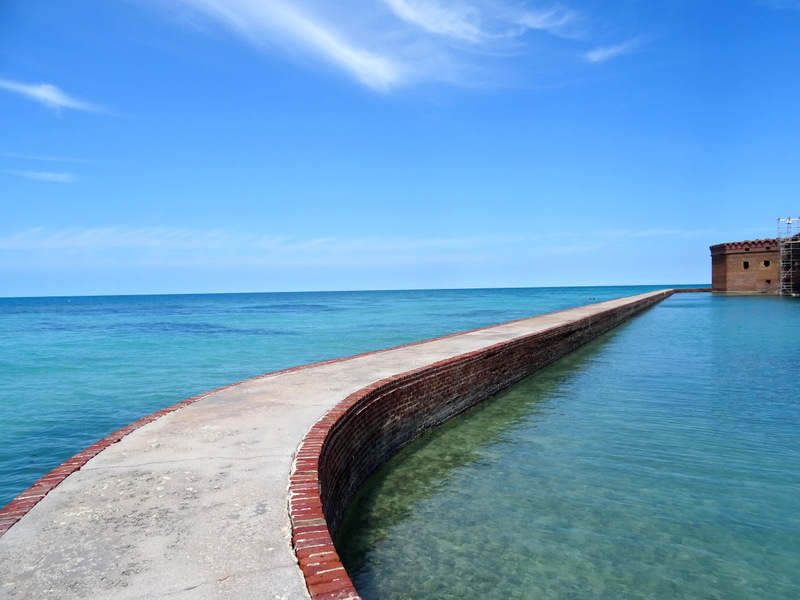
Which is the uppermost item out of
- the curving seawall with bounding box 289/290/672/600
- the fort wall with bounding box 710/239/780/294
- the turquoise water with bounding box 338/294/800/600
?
the fort wall with bounding box 710/239/780/294

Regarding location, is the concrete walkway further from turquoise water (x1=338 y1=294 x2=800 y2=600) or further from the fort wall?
the fort wall

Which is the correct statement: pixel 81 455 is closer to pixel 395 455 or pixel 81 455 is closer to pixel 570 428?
pixel 395 455

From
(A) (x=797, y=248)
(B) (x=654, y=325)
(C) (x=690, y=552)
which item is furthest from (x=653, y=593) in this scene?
(A) (x=797, y=248)

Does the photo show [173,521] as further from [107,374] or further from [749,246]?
[749,246]

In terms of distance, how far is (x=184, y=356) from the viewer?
18.5 metres

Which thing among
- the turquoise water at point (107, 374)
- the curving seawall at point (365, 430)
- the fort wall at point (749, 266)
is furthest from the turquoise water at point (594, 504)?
the fort wall at point (749, 266)

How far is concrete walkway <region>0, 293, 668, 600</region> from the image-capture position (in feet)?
8.25

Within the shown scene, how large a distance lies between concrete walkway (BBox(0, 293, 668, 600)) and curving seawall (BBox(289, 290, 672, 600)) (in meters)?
0.11

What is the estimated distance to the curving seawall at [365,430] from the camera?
278 cm

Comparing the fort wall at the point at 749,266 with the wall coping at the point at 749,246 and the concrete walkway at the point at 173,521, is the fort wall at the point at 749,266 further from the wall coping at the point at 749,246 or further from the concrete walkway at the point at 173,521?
the concrete walkway at the point at 173,521

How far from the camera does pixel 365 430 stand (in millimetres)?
5879

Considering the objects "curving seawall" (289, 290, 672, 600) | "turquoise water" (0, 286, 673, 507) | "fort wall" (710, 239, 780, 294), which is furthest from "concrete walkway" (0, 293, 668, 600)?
Result: "fort wall" (710, 239, 780, 294)

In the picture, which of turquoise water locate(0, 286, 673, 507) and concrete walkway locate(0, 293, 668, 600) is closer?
concrete walkway locate(0, 293, 668, 600)

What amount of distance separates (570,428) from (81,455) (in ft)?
18.8
